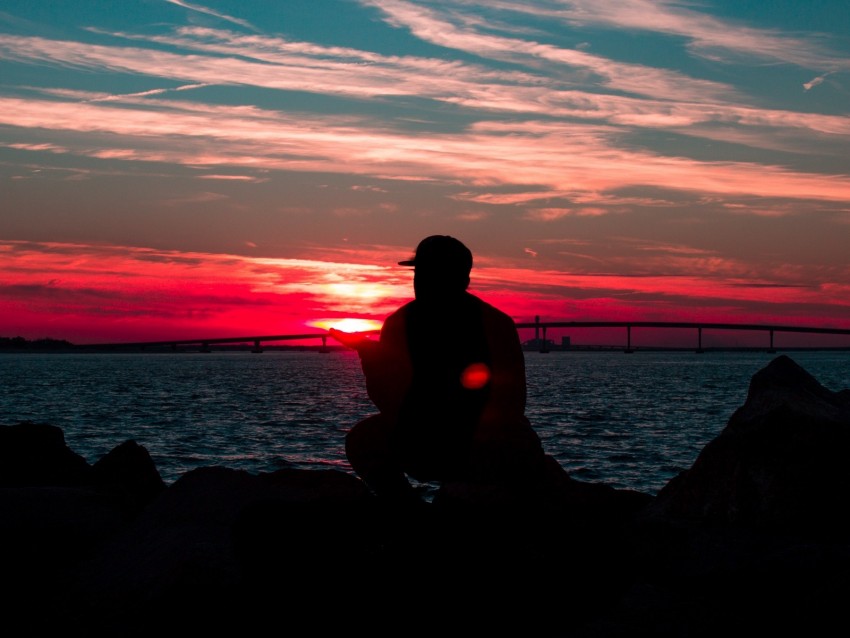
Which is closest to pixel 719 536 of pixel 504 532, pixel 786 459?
pixel 786 459

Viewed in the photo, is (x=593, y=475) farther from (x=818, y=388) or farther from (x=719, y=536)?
(x=719, y=536)

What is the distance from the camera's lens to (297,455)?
23938 millimetres

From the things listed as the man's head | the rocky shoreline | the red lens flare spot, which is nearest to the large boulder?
the rocky shoreline

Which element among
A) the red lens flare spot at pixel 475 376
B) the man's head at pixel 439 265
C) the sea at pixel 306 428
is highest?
the man's head at pixel 439 265

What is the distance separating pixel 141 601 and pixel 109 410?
37611mm

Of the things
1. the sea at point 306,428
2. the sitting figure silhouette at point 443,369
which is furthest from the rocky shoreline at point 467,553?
the sea at point 306,428

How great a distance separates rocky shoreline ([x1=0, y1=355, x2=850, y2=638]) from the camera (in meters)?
5.53

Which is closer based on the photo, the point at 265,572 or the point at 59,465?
the point at 265,572

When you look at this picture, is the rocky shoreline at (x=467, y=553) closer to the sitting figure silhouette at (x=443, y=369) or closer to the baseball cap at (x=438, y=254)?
the sitting figure silhouette at (x=443, y=369)

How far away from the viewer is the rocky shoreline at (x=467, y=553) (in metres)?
5.53

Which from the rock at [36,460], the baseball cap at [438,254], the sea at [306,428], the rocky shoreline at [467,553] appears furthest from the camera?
the sea at [306,428]

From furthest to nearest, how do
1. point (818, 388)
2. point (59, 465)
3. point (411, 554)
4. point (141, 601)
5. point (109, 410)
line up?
point (109, 410) → point (59, 465) → point (818, 388) → point (141, 601) → point (411, 554)

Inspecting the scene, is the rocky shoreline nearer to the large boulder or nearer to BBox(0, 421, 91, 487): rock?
the large boulder

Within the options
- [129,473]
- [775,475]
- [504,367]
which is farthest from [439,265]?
[129,473]
